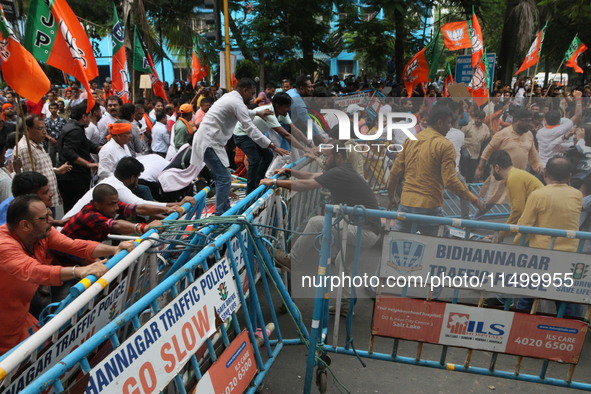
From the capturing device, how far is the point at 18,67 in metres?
4.97

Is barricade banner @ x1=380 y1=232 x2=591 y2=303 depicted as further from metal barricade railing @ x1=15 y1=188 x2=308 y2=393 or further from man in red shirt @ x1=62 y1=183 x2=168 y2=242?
man in red shirt @ x1=62 y1=183 x2=168 y2=242

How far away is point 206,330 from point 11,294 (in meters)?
1.24

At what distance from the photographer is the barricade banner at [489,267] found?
2852mm

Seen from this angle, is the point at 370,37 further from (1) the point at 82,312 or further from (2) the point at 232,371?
(1) the point at 82,312

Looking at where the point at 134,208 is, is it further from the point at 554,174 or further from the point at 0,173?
the point at 554,174

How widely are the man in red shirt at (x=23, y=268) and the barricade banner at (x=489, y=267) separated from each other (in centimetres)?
170

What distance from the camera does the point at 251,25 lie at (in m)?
19.1

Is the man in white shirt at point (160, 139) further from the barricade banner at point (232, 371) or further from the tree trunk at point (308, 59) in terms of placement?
the tree trunk at point (308, 59)

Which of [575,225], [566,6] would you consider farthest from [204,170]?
[566,6]

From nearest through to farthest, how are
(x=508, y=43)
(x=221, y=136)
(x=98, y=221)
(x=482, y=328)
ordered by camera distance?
(x=482, y=328)
(x=98, y=221)
(x=221, y=136)
(x=508, y=43)

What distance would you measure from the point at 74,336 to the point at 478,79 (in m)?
10.0

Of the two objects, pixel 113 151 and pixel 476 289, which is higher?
pixel 113 151

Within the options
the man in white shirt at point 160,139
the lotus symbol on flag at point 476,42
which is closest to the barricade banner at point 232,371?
the man in white shirt at point 160,139

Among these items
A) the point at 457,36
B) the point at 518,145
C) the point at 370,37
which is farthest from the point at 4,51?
the point at 370,37
